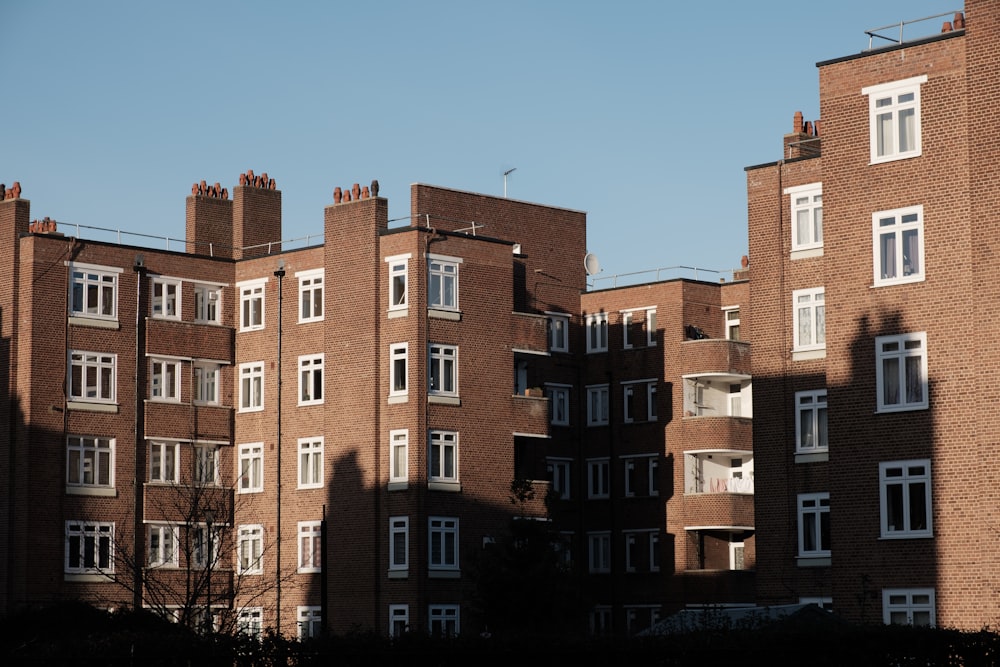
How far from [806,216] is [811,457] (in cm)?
776

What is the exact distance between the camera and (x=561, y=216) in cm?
7544

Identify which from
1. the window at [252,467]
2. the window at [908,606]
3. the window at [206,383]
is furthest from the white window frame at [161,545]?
the window at [908,606]

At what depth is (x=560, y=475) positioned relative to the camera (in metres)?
73.1

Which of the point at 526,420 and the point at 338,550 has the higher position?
the point at 526,420

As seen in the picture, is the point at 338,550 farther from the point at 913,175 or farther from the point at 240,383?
the point at 913,175

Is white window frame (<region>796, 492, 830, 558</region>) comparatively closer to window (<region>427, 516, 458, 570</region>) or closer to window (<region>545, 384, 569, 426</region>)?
window (<region>427, 516, 458, 570</region>)

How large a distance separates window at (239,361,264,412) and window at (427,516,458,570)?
32.9ft

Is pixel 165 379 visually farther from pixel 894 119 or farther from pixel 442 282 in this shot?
pixel 894 119

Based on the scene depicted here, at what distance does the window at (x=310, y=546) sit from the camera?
207 ft

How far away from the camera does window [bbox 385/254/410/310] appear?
6134cm

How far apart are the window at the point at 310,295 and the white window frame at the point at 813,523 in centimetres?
1987

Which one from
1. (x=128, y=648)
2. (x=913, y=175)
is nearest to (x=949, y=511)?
(x=913, y=175)

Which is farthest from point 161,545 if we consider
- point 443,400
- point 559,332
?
point 559,332

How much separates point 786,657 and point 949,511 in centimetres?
1412
